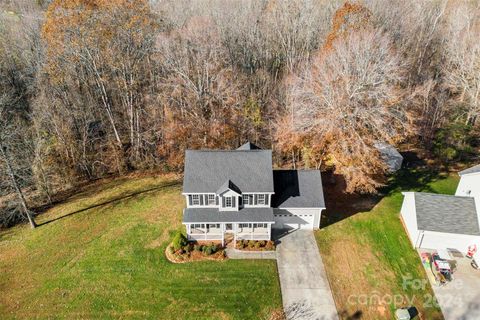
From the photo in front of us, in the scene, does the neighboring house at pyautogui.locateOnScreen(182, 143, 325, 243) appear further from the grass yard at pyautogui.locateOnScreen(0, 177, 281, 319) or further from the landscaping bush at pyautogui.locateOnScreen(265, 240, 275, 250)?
the grass yard at pyautogui.locateOnScreen(0, 177, 281, 319)

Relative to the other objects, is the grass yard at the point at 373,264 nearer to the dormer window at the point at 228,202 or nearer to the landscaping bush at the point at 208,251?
the dormer window at the point at 228,202

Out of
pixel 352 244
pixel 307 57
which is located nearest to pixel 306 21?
pixel 307 57

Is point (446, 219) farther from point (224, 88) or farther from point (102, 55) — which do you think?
point (102, 55)

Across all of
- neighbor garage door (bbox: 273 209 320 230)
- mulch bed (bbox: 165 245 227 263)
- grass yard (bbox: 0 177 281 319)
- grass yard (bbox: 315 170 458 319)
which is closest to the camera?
grass yard (bbox: 315 170 458 319)

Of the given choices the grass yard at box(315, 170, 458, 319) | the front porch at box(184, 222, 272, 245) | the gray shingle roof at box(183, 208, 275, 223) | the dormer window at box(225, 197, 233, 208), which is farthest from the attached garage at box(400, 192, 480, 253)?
the dormer window at box(225, 197, 233, 208)

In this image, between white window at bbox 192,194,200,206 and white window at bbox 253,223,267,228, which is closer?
white window at bbox 192,194,200,206

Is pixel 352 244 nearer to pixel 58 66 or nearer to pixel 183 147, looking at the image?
pixel 183 147
